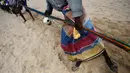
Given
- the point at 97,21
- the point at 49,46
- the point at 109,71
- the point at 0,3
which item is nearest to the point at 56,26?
the point at 49,46

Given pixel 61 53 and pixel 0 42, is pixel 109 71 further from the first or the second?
pixel 0 42

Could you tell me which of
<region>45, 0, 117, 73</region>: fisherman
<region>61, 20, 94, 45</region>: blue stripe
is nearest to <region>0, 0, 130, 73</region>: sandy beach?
<region>45, 0, 117, 73</region>: fisherman

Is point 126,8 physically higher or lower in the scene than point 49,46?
higher

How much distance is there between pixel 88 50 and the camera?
2.23 meters

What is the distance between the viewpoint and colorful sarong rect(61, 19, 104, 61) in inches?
83.0

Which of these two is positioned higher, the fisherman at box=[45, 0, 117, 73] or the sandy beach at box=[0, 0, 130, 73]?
the fisherman at box=[45, 0, 117, 73]

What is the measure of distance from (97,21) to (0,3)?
3488 mm

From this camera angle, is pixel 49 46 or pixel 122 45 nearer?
pixel 122 45

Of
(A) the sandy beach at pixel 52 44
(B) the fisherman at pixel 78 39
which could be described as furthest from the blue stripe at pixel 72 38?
(A) the sandy beach at pixel 52 44

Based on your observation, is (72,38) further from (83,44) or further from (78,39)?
(83,44)

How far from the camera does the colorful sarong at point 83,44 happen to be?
2107mm

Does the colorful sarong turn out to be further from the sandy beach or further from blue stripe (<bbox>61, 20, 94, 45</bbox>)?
the sandy beach

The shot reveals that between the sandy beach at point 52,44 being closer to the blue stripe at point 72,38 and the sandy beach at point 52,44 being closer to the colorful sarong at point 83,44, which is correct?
the colorful sarong at point 83,44

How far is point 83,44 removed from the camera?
2162 mm
